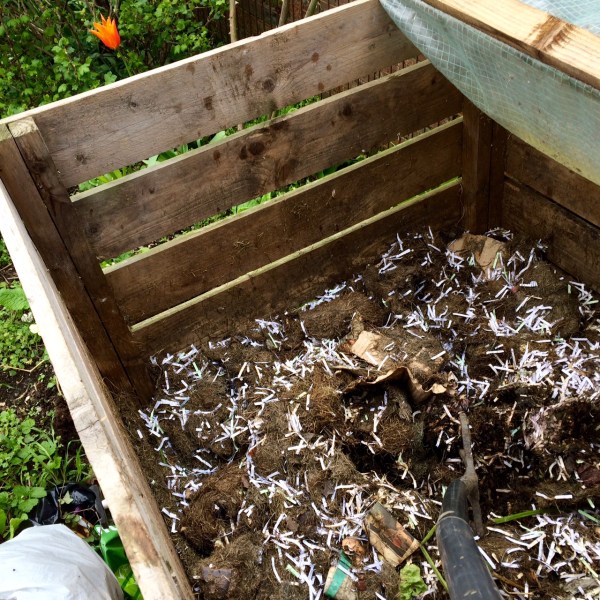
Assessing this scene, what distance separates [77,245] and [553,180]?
2.27 meters

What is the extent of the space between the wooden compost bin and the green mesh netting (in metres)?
0.12

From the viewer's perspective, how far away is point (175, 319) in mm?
3053

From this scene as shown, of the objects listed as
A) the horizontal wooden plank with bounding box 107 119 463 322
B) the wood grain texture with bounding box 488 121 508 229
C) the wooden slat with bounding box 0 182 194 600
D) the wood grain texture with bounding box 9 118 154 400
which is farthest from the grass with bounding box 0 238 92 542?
the wood grain texture with bounding box 488 121 508 229

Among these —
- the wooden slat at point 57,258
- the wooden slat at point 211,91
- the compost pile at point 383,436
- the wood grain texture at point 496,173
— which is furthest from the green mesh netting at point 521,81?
the wooden slat at point 57,258

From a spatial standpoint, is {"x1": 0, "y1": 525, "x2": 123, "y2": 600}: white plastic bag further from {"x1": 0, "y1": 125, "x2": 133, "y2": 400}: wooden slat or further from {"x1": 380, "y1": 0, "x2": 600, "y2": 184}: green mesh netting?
{"x1": 380, "y1": 0, "x2": 600, "y2": 184}: green mesh netting

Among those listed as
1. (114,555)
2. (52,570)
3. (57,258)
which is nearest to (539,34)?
(57,258)

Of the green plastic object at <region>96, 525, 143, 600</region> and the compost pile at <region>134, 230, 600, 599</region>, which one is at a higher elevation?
the compost pile at <region>134, 230, 600, 599</region>

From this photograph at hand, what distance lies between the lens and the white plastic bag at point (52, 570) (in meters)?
1.95

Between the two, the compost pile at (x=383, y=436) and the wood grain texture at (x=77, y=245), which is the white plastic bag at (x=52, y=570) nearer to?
the compost pile at (x=383, y=436)

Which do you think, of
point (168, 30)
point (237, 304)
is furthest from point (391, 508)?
point (168, 30)

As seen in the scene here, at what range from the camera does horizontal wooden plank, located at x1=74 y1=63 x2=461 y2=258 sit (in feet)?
8.57

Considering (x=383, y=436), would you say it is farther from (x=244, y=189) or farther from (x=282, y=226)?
(x=244, y=189)

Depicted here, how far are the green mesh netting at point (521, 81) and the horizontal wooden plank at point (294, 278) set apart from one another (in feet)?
3.14

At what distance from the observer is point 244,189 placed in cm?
286
